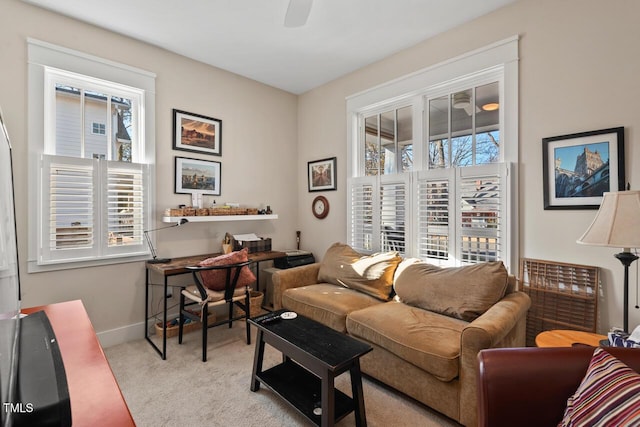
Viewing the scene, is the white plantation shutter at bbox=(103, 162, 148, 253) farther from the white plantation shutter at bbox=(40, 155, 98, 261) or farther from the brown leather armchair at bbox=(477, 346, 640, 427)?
the brown leather armchair at bbox=(477, 346, 640, 427)

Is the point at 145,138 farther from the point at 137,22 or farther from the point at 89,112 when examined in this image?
the point at 137,22

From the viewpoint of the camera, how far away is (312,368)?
68.9 inches

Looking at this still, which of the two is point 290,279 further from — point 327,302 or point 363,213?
Result: point 363,213

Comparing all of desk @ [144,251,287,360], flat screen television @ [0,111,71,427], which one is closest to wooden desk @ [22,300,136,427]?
flat screen television @ [0,111,71,427]

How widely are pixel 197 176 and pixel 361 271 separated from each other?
2084 millimetres

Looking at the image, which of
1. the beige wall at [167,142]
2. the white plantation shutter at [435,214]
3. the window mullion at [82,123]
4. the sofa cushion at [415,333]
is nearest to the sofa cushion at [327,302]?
the sofa cushion at [415,333]

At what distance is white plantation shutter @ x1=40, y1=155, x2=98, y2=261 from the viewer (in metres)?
2.59

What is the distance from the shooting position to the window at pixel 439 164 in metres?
2.62

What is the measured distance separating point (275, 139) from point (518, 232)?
3053 mm

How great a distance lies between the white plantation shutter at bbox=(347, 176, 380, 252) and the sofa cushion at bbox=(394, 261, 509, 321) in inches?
36.9

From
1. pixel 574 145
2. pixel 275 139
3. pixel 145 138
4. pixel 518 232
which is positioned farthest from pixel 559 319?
pixel 145 138

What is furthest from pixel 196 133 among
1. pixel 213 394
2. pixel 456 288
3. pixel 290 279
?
pixel 456 288

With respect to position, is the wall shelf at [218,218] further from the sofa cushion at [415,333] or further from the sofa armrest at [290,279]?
the sofa cushion at [415,333]

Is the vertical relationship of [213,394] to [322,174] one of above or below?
below
